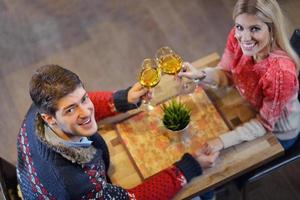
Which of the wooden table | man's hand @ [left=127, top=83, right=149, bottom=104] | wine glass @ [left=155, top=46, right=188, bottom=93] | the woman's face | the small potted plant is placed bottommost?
the wooden table

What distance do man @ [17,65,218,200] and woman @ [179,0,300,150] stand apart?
0.32 m

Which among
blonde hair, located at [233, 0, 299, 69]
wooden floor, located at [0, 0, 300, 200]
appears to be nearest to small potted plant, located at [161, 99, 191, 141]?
blonde hair, located at [233, 0, 299, 69]

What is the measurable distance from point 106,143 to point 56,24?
1.90 m

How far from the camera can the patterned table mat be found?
233 centimetres

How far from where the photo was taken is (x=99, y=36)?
3916 mm

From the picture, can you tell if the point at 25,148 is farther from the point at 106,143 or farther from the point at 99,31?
the point at 99,31

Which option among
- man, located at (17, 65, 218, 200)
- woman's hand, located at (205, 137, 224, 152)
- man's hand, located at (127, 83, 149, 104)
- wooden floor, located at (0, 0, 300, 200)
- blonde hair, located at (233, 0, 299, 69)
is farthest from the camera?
wooden floor, located at (0, 0, 300, 200)

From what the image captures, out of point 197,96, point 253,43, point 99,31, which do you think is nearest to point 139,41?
point 99,31

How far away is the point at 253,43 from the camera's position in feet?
7.47

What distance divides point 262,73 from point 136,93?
2.10 ft

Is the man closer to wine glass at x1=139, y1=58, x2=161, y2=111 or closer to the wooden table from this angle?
the wooden table

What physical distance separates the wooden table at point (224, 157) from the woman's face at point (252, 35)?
→ 30 centimetres

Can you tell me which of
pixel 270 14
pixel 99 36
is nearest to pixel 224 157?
pixel 270 14

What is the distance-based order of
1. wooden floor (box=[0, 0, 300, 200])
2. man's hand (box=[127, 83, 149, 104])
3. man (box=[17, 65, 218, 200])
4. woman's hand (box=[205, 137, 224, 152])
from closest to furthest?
man (box=[17, 65, 218, 200])
woman's hand (box=[205, 137, 224, 152])
man's hand (box=[127, 83, 149, 104])
wooden floor (box=[0, 0, 300, 200])
